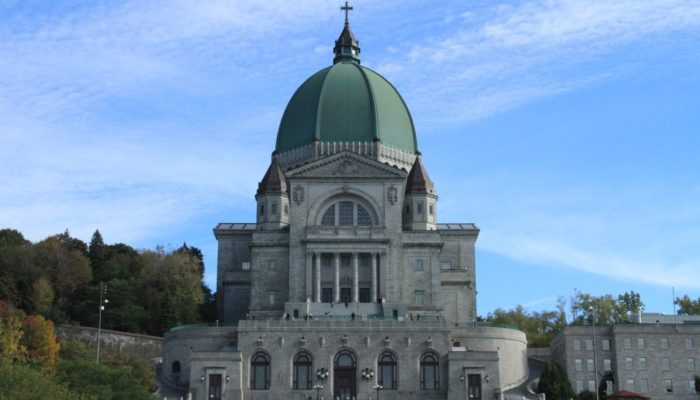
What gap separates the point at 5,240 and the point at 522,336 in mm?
52754

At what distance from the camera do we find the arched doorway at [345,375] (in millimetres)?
79625

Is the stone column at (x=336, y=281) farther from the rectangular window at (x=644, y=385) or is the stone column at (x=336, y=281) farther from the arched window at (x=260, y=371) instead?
the rectangular window at (x=644, y=385)

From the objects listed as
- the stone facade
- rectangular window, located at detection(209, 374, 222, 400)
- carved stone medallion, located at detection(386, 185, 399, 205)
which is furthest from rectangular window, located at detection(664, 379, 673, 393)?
rectangular window, located at detection(209, 374, 222, 400)

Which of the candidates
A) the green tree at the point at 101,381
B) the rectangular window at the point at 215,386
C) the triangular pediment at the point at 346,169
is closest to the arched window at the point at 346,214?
the triangular pediment at the point at 346,169

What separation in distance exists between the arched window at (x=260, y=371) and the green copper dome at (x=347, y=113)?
2752 centimetres

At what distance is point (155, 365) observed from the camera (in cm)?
9056

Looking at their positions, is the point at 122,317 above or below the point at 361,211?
below

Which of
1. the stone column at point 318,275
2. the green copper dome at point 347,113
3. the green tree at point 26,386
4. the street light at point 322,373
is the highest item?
the green copper dome at point 347,113

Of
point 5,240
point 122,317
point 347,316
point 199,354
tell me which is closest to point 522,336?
point 347,316

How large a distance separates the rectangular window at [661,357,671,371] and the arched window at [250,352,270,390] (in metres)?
29.6

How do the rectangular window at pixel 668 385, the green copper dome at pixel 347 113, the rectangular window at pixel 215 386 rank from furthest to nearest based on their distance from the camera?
1. the green copper dome at pixel 347 113
2. the rectangular window at pixel 668 385
3. the rectangular window at pixel 215 386

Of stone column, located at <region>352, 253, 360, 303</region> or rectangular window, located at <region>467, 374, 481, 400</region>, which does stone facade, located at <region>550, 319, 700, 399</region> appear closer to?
rectangular window, located at <region>467, 374, 481, 400</region>

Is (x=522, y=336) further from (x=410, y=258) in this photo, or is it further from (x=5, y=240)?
(x=5, y=240)

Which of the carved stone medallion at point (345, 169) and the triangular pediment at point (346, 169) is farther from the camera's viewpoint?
the carved stone medallion at point (345, 169)
